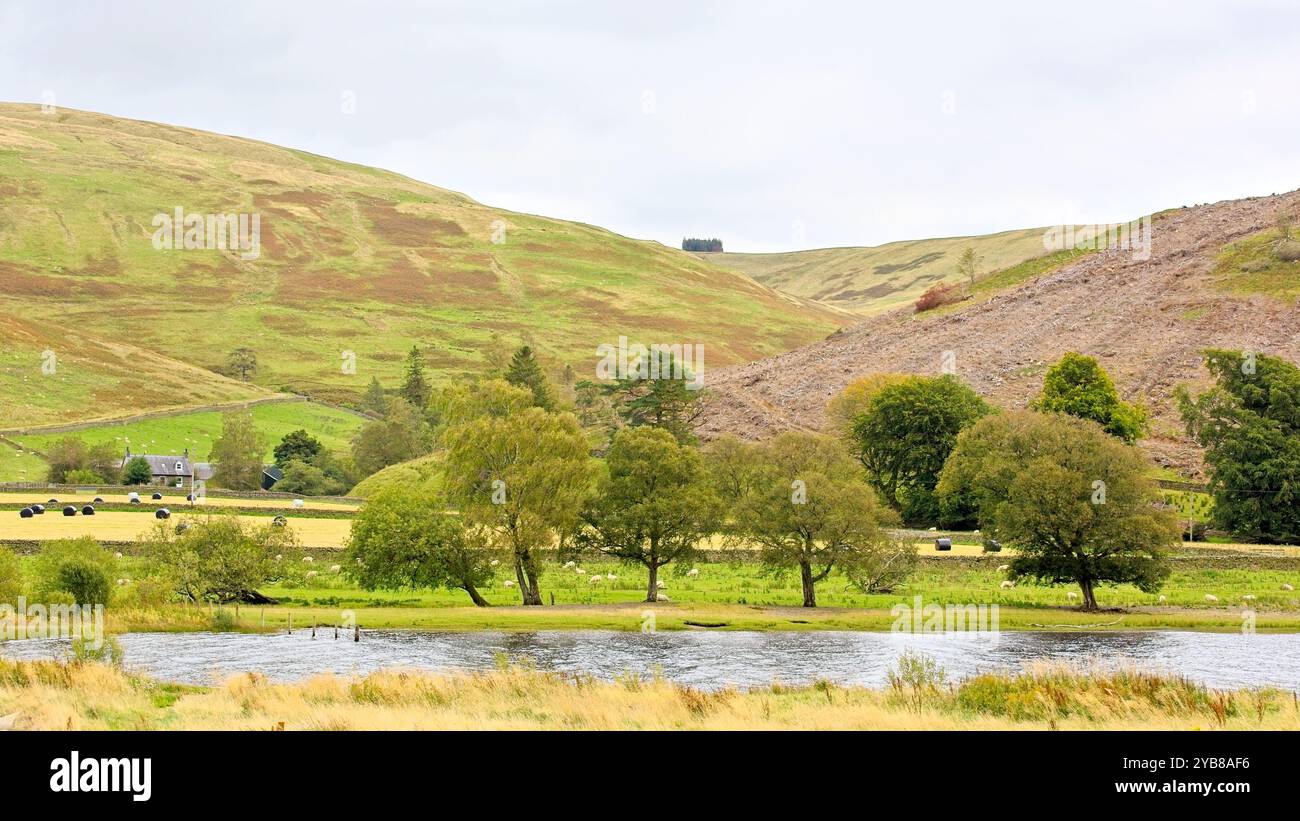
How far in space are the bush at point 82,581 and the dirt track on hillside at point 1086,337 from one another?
92341 millimetres

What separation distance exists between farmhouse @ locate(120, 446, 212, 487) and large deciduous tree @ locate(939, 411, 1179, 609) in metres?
86.1

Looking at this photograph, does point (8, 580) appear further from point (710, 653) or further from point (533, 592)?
point (710, 653)

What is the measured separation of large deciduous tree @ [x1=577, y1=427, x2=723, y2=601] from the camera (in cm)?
6606

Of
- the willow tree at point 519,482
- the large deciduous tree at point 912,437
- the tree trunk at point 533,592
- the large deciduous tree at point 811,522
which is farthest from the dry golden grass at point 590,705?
the large deciduous tree at point 912,437

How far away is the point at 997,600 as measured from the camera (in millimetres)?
68250

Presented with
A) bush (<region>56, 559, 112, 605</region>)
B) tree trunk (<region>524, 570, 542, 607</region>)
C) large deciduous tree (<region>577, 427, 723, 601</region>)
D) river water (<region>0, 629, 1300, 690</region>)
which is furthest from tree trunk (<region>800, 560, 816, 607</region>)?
bush (<region>56, 559, 112, 605</region>)

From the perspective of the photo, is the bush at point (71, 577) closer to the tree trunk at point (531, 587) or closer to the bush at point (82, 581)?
the bush at point (82, 581)

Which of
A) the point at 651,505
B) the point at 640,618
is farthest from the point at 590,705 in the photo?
the point at 651,505

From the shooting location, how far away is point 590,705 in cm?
2970

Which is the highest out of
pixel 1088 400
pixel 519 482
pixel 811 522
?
pixel 1088 400

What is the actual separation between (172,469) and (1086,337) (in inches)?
4116

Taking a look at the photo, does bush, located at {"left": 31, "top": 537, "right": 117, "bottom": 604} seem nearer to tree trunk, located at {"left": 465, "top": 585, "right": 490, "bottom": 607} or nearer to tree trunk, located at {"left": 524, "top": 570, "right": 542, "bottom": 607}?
tree trunk, located at {"left": 465, "top": 585, "right": 490, "bottom": 607}

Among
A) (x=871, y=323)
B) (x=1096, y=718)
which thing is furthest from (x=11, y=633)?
(x=871, y=323)
